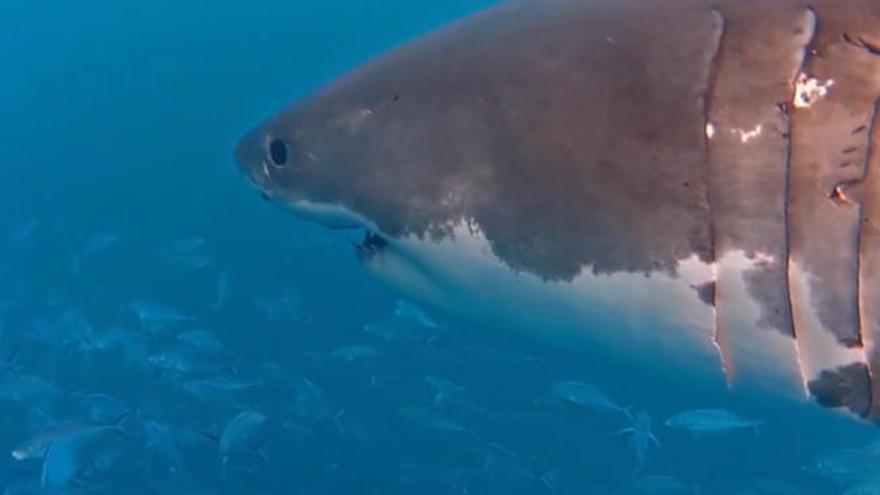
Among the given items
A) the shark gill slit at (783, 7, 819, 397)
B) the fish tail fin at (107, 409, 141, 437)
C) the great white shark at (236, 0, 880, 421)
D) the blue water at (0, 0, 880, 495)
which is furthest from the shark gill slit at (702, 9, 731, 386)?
the fish tail fin at (107, 409, 141, 437)

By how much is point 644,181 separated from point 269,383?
7.24 meters

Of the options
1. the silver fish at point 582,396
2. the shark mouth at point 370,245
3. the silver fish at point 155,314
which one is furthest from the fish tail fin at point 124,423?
the shark mouth at point 370,245

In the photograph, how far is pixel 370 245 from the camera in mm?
2812

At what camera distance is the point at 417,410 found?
783cm

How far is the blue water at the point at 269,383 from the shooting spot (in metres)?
7.79

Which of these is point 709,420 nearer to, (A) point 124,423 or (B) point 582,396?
(B) point 582,396

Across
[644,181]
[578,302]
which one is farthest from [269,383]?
[644,181]

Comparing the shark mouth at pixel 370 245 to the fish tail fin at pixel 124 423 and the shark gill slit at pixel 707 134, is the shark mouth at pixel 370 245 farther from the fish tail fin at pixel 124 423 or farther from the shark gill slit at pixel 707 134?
the fish tail fin at pixel 124 423

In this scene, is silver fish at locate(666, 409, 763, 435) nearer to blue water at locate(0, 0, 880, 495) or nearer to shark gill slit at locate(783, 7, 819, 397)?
blue water at locate(0, 0, 880, 495)

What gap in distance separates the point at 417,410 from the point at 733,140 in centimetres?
586

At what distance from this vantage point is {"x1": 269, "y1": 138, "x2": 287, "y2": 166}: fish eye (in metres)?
2.94

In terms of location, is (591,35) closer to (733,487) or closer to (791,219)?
(791,219)

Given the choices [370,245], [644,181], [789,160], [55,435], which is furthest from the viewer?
[55,435]

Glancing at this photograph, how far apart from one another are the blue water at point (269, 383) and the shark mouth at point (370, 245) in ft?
1.74
